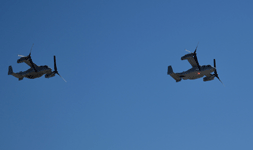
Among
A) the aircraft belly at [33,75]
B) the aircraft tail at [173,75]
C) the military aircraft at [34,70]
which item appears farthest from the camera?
the aircraft belly at [33,75]

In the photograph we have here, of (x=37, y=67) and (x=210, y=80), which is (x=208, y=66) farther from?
(x=37, y=67)

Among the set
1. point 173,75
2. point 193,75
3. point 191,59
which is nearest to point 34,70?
point 173,75

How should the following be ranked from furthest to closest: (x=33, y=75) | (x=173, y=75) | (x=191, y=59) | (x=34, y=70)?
(x=33, y=75) → (x=34, y=70) → (x=173, y=75) → (x=191, y=59)

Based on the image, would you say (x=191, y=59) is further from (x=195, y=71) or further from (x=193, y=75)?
(x=193, y=75)

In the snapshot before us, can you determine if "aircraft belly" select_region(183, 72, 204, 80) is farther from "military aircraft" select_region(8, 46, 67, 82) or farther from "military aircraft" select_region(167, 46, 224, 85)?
"military aircraft" select_region(8, 46, 67, 82)

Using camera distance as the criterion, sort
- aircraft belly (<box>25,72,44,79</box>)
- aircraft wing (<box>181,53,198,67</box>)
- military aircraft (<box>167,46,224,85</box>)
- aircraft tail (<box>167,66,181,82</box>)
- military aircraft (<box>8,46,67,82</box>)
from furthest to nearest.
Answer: aircraft belly (<box>25,72,44,79</box>), military aircraft (<box>8,46,67,82</box>), aircraft tail (<box>167,66,181,82</box>), aircraft wing (<box>181,53,198,67</box>), military aircraft (<box>167,46,224,85</box>)

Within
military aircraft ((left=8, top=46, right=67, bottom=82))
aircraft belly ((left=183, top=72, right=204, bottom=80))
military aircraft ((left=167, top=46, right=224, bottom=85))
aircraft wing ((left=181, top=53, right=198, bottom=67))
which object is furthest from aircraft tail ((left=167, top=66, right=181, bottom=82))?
military aircraft ((left=8, top=46, right=67, bottom=82))

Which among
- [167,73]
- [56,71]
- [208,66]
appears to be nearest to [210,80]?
[208,66]

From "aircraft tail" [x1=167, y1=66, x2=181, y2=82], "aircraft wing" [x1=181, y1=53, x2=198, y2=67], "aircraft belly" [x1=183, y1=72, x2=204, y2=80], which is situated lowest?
"aircraft belly" [x1=183, y1=72, x2=204, y2=80]

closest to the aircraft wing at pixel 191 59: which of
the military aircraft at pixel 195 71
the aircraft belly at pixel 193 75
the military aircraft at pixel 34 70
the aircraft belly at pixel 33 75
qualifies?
the military aircraft at pixel 195 71

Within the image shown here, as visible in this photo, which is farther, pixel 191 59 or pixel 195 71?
pixel 191 59

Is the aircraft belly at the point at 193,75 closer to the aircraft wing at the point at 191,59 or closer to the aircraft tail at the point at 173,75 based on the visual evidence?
the aircraft tail at the point at 173,75

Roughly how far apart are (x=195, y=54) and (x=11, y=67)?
2738 inches

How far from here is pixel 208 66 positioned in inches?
4776
